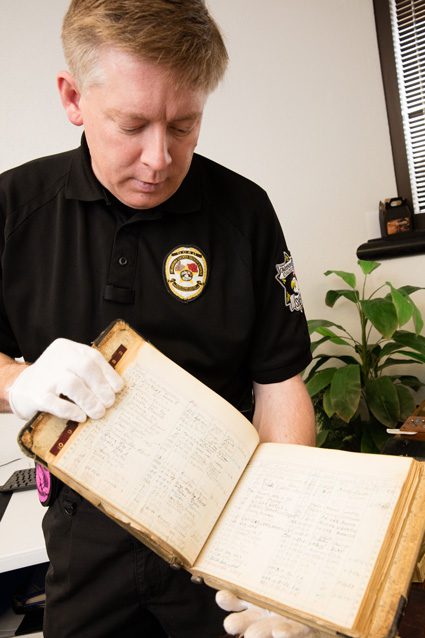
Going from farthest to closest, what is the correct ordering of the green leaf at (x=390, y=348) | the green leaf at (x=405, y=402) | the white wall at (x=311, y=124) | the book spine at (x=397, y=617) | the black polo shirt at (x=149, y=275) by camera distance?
the white wall at (x=311, y=124) < the green leaf at (x=390, y=348) < the green leaf at (x=405, y=402) < the black polo shirt at (x=149, y=275) < the book spine at (x=397, y=617)

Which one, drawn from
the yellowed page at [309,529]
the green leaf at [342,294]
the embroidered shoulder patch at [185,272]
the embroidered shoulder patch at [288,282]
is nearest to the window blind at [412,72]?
the green leaf at [342,294]

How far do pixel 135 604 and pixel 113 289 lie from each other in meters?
0.52

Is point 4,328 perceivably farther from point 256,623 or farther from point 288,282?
point 256,623

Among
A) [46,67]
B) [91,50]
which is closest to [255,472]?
[91,50]

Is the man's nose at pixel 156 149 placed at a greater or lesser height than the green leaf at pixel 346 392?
greater

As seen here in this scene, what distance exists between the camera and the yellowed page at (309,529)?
56cm

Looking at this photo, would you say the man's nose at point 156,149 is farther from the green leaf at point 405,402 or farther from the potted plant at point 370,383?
the green leaf at point 405,402

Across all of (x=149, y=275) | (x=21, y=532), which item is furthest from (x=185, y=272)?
(x=21, y=532)

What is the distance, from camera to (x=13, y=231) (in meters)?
0.91

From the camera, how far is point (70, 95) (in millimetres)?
843

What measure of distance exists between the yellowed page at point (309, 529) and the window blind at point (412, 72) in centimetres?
187

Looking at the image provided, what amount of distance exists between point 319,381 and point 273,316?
0.90 m

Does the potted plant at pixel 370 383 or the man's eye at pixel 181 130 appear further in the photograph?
the potted plant at pixel 370 383

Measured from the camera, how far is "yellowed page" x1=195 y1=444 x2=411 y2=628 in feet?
1.83
